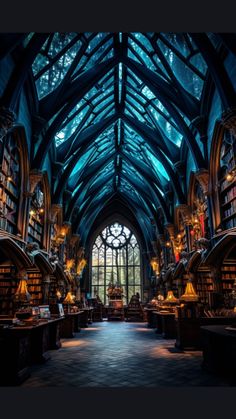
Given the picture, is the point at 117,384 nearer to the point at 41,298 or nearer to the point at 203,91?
the point at 41,298

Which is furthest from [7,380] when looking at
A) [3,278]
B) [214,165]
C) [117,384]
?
[214,165]

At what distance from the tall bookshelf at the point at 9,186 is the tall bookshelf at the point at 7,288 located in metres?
1.53

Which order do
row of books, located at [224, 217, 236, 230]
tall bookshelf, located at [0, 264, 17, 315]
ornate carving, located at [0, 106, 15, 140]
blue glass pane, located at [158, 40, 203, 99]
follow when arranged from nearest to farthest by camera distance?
ornate carving, located at [0, 106, 15, 140], row of books, located at [224, 217, 236, 230], tall bookshelf, located at [0, 264, 17, 315], blue glass pane, located at [158, 40, 203, 99]

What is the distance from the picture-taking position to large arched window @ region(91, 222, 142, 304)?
3041 cm

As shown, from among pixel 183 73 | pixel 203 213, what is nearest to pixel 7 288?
pixel 203 213

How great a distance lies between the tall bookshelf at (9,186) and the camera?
999 cm

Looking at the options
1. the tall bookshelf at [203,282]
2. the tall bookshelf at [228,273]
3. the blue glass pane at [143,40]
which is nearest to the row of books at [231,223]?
the tall bookshelf at [228,273]

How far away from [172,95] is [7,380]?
1201cm

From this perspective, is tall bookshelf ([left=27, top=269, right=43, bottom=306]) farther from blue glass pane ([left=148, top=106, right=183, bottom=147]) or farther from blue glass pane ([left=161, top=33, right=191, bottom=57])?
blue glass pane ([left=161, top=33, right=191, bottom=57])

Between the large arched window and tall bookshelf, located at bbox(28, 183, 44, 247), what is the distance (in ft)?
52.8

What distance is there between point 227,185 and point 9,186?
7.72 meters

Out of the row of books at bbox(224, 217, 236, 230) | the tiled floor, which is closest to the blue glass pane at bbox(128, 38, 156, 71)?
the row of books at bbox(224, 217, 236, 230)

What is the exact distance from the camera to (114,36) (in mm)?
13391

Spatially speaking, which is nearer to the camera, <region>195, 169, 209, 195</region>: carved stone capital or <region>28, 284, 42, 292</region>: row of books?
<region>195, 169, 209, 195</region>: carved stone capital
